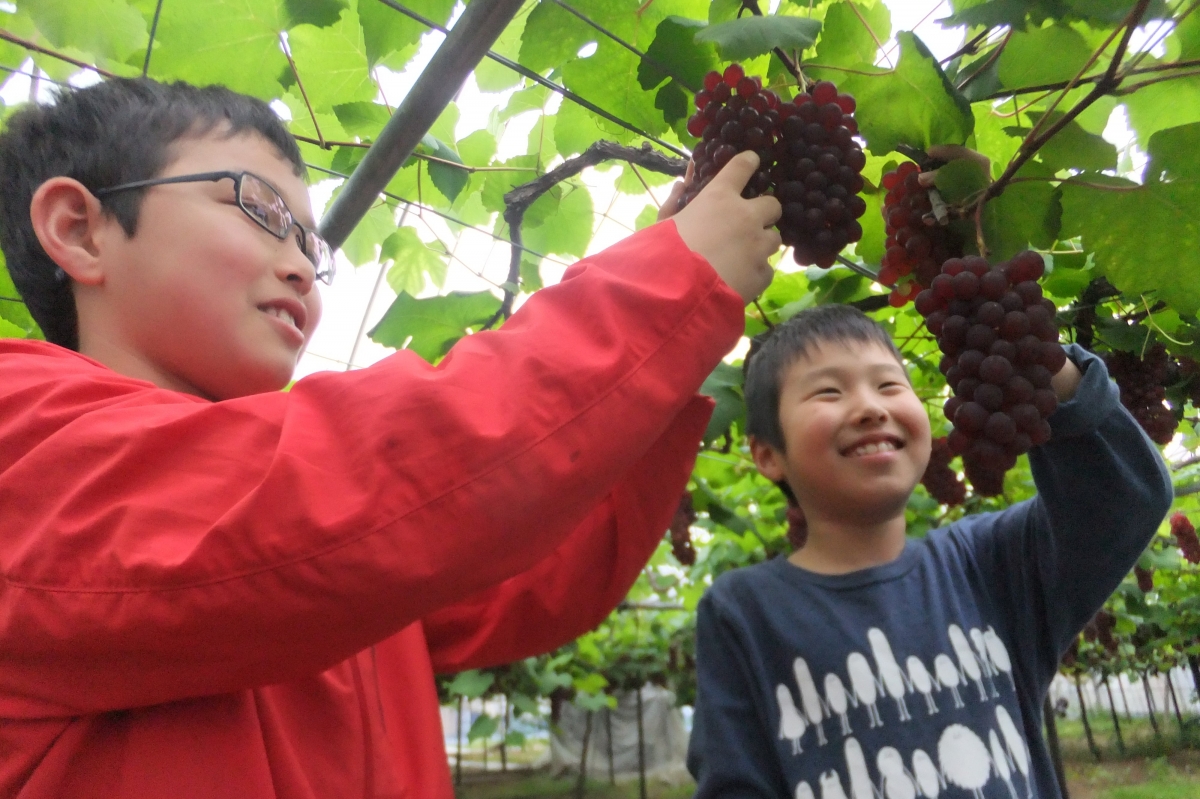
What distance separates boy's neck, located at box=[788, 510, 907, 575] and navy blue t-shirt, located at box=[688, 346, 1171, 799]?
2cm

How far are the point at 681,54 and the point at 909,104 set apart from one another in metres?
0.26

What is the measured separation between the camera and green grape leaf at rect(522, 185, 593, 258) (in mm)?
1711

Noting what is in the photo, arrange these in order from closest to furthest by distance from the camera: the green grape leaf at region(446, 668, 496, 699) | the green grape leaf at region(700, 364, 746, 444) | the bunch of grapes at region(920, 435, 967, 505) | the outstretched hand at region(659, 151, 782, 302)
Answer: the outstretched hand at region(659, 151, 782, 302)
the green grape leaf at region(700, 364, 746, 444)
the bunch of grapes at region(920, 435, 967, 505)
the green grape leaf at region(446, 668, 496, 699)

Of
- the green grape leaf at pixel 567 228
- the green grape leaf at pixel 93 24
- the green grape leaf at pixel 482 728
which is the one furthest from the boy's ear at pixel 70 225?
the green grape leaf at pixel 482 728

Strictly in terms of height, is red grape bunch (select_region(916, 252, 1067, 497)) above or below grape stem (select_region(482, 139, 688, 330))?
below

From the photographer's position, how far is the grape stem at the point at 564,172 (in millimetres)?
939

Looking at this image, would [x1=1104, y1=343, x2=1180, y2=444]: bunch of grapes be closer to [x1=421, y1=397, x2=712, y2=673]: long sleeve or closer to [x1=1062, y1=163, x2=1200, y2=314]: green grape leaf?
[x1=1062, y1=163, x2=1200, y2=314]: green grape leaf

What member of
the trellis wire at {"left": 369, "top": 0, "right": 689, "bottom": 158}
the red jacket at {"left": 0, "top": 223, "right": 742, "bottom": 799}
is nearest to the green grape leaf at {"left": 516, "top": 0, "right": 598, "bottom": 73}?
the trellis wire at {"left": 369, "top": 0, "right": 689, "bottom": 158}

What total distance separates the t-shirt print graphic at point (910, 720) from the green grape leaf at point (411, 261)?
1368 mm

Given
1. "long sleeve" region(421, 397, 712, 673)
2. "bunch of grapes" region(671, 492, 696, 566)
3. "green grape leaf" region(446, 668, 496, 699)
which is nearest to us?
"long sleeve" region(421, 397, 712, 673)

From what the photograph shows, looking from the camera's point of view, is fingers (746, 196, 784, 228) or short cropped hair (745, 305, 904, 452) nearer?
fingers (746, 196, 784, 228)

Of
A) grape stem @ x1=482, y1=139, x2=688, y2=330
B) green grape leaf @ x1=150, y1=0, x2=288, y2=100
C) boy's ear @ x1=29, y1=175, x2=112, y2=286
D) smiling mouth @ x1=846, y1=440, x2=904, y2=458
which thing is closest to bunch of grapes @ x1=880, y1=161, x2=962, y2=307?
grape stem @ x1=482, y1=139, x2=688, y2=330

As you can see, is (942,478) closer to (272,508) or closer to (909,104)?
(909,104)

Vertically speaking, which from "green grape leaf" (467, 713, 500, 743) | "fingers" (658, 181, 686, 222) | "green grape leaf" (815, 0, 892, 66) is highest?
"green grape leaf" (815, 0, 892, 66)
